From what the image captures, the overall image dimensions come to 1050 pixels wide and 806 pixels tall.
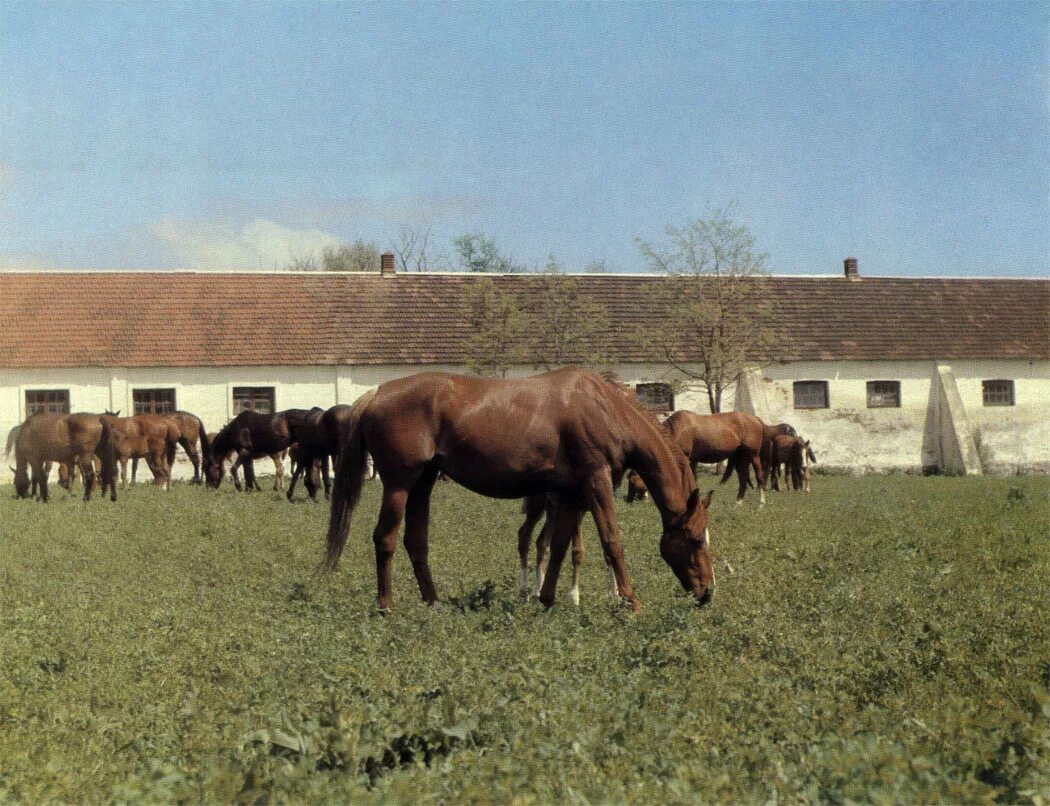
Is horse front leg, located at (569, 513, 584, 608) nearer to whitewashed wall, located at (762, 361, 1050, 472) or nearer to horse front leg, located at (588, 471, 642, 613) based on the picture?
horse front leg, located at (588, 471, 642, 613)

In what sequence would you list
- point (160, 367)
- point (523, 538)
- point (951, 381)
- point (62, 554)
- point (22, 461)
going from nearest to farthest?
1. point (523, 538)
2. point (62, 554)
3. point (22, 461)
4. point (160, 367)
5. point (951, 381)

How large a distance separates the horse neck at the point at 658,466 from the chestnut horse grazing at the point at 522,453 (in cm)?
1

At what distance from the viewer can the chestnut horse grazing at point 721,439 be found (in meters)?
22.2

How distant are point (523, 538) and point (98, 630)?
3684 mm

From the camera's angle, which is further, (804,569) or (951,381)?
(951,381)

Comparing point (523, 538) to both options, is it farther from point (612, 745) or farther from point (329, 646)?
point (612, 745)

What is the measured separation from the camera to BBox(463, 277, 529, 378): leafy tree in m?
36.8

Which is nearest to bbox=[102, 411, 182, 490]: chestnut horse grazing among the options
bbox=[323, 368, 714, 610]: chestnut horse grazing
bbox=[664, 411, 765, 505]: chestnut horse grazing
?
bbox=[664, 411, 765, 505]: chestnut horse grazing

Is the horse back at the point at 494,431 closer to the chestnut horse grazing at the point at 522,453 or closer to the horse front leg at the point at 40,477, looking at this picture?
the chestnut horse grazing at the point at 522,453

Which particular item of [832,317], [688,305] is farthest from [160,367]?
[832,317]

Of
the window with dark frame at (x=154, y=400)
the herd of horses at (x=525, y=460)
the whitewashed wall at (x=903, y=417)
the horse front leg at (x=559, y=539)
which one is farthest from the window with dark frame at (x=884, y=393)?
the horse front leg at (x=559, y=539)

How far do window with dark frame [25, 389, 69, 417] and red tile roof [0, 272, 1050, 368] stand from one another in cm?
81

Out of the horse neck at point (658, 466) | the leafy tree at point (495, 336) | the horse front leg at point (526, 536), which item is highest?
the leafy tree at point (495, 336)

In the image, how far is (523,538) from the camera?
10.8 meters
